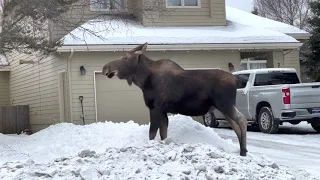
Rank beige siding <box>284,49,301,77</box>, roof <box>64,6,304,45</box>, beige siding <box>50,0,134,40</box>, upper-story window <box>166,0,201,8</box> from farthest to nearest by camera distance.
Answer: beige siding <box>284,49,301,77</box>
upper-story window <box>166,0,201,8</box>
roof <box>64,6,304,45</box>
beige siding <box>50,0,134,40</box>

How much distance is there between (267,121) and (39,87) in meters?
10.3

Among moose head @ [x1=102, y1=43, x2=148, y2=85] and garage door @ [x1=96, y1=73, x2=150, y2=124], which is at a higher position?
moose head @ [x1=102, y1=43, x2=148, y2=85]

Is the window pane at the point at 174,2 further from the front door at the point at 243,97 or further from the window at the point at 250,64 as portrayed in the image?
the front door at the point at 243,97

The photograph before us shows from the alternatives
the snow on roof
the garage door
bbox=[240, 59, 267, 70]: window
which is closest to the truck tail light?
the garage door

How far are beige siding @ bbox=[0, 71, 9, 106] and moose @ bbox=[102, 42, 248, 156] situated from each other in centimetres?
1749

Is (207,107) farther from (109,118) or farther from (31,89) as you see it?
(31,89)

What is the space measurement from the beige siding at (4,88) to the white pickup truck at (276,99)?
42.4 feet

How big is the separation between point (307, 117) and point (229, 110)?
22.1 ft

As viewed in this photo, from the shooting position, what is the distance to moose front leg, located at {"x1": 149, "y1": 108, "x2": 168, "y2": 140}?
28.4 feet

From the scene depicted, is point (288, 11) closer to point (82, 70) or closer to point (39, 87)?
point (39, 87)

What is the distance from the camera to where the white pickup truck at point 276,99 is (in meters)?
14.2

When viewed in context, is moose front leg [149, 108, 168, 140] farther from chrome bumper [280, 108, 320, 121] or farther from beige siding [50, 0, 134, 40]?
chrome bumper [280, 108, 320, 121]

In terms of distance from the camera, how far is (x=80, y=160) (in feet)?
23.9

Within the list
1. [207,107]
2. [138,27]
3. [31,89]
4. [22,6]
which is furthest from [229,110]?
[31,89]
